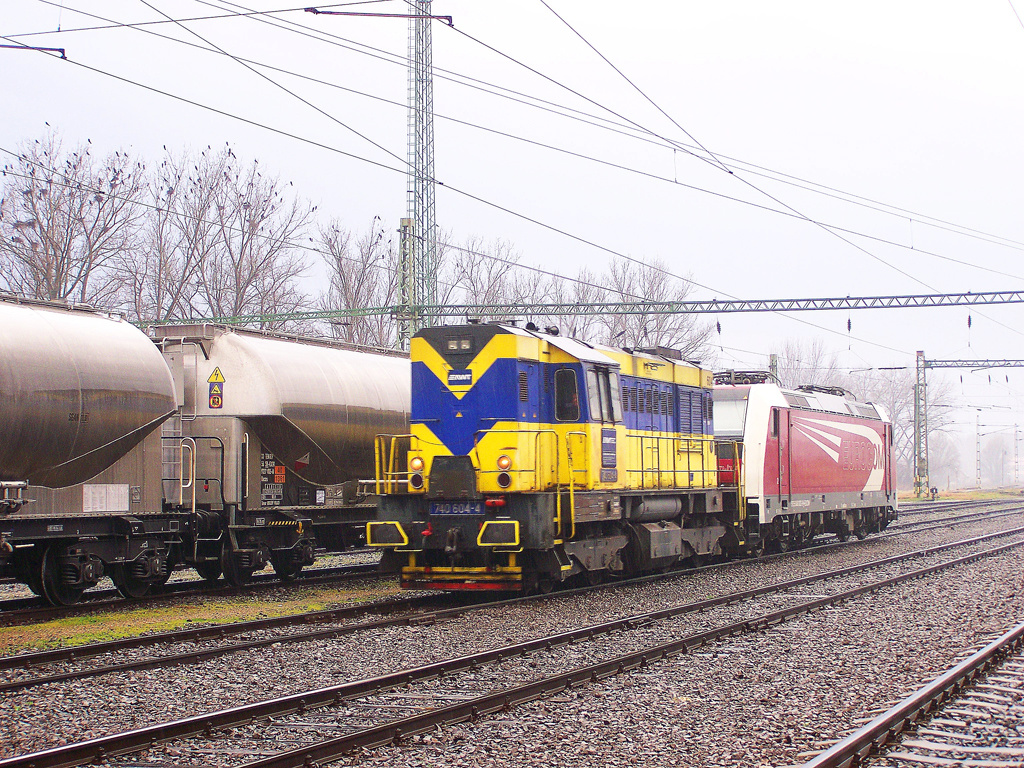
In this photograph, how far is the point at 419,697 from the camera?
27.0 feet

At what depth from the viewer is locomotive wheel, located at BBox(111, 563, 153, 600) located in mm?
14893

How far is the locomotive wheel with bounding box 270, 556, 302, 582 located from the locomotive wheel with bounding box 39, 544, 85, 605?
155 inches

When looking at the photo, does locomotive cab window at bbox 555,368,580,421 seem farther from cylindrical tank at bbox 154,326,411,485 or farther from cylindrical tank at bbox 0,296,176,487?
cylindrical tank at bbox 0,296,176,487

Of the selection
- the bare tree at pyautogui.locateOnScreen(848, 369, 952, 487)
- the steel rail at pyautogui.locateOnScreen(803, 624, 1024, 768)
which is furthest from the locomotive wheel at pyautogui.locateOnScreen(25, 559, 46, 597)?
the bare tree at pyautogui.locateOnScreen(848, 369, 952, 487)

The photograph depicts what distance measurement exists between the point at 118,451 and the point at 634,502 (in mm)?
7622

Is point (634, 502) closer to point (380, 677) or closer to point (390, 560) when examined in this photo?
point (390, 560)

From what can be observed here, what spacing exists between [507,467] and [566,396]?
1.53 meters

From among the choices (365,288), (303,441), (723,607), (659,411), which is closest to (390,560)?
(303,441)

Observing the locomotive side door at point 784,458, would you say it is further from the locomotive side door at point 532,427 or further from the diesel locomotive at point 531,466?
the locomotive side door at point 532,427

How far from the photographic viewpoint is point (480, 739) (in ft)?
23.1

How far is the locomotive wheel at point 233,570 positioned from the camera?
54.3ft

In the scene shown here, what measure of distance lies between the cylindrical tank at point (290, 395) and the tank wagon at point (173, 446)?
0.03 m

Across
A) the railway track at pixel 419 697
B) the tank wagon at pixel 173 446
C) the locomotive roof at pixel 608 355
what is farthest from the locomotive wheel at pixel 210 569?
the railway track at pixel 419 697

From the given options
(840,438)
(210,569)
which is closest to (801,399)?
(840,438)
